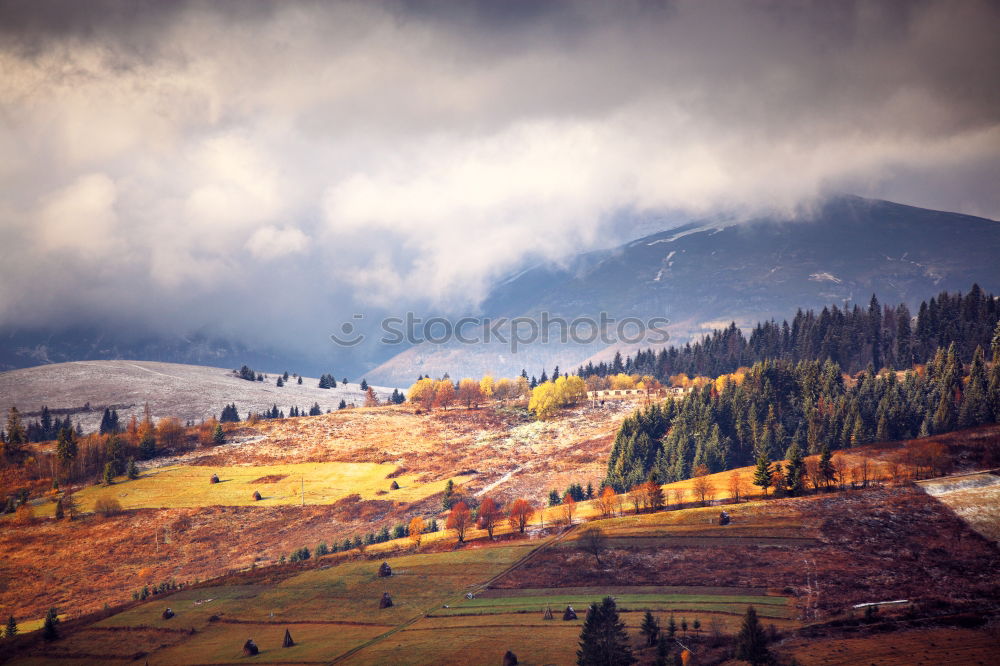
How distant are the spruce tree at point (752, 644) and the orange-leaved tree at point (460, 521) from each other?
220 ft

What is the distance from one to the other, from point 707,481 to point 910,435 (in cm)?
4888

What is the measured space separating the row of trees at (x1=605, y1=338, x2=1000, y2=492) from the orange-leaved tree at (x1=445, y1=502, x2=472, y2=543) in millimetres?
43008

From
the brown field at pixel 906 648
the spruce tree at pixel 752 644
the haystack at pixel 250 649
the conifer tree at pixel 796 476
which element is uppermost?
the conifer tree at pixel 796 476

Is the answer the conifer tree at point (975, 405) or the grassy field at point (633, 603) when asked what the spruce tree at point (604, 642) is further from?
the conifer tree at point (975, 405)

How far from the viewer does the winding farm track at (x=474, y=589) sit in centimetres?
8689

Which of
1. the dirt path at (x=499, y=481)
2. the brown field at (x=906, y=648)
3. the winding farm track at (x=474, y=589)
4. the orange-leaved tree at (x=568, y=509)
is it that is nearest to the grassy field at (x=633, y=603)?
the winding farm track at (x=474, y=589)

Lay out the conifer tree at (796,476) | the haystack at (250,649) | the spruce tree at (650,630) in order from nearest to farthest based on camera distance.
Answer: the spruce tree at (650,630) < the haystack at (250,649) < the conifer tree at (796,476)

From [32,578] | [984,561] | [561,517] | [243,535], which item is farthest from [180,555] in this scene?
[984,561]

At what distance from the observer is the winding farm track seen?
8689 cm

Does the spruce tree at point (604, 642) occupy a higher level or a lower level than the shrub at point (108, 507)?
lower

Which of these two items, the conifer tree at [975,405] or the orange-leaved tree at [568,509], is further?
the conifer tree at [975,405]

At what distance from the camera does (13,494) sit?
17762 cm

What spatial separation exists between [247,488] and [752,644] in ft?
470

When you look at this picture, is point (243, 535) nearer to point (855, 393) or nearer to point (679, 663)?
point (679, 663)
